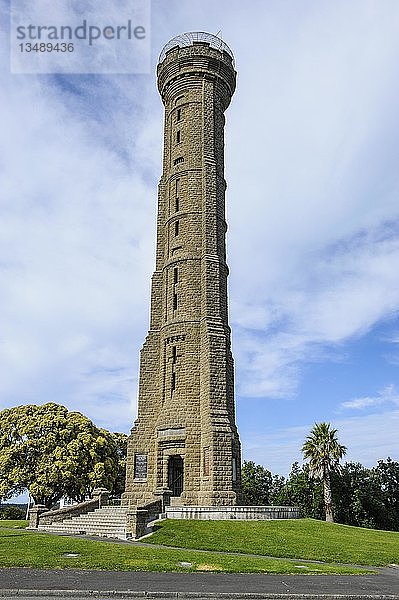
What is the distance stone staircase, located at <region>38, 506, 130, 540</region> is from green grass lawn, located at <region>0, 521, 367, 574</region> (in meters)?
4.42

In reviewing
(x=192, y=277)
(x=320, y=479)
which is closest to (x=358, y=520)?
(x=320, y=479)

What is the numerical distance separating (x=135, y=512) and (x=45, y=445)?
21139 mm

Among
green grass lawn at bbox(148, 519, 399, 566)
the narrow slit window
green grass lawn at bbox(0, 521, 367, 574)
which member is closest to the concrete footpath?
green grass lawn at bbox(0, 521, 367, 574)

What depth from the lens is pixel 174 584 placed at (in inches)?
491

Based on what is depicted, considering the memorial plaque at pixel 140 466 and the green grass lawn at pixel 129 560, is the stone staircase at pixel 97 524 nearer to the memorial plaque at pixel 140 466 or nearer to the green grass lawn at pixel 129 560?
the memorial plaque at pixel 140 466

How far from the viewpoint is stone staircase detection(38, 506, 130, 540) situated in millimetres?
24547

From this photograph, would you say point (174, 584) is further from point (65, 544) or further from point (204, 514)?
point (204, 514)

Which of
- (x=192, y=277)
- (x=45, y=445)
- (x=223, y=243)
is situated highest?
(x=223, y=243)

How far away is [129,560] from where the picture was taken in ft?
52.6

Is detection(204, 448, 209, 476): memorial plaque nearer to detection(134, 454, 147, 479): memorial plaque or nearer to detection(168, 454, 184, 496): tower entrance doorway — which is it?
detection(168, 454, 184, 496): tower entrance doorway

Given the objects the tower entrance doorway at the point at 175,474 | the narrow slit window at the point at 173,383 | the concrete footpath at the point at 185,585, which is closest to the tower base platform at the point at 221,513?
the tower entrance doorway at the point at 175,474

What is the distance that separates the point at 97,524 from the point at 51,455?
17.1 meters

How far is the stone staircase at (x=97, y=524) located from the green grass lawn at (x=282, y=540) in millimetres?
1965

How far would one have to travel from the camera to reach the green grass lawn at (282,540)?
756 inches
